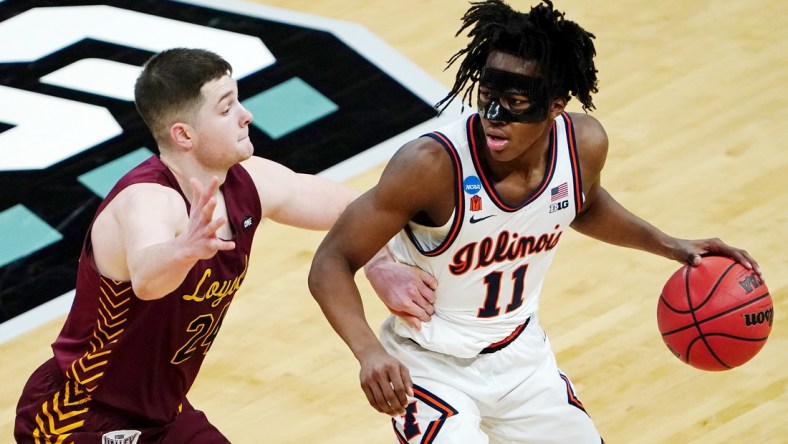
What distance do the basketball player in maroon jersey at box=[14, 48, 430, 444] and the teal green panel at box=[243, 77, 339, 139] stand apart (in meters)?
3.12

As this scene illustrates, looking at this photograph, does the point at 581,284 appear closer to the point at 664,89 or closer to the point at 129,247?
the point at 664,89

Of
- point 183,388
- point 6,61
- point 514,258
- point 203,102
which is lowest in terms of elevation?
point 6,61

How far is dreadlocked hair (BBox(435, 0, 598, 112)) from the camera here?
3.95 metres

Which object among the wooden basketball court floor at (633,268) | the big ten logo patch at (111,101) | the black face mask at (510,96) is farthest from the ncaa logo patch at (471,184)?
the big ten logo patch at (111,101)

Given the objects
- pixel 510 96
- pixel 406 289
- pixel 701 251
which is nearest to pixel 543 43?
pixel 510 96

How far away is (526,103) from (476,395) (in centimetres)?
97

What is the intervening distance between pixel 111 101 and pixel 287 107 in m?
1.03

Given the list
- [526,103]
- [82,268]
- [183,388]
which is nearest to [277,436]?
[183,388]

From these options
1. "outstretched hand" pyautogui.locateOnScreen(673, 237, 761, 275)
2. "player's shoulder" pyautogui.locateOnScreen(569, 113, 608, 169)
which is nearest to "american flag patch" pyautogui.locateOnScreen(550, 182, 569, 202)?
"player's shoulder" pyautogui.locateOnScreen(569, 113, 608, 169)

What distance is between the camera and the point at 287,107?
771 centimetres

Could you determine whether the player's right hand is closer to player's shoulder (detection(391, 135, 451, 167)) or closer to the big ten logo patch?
player's shoulder (detection(391, 135, 451, 167))

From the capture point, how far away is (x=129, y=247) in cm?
380

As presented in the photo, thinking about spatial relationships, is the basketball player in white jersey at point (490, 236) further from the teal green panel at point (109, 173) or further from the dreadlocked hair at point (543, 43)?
the teal green panel at point (109, 173)

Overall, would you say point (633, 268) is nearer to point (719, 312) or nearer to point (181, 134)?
point (719, 312)
